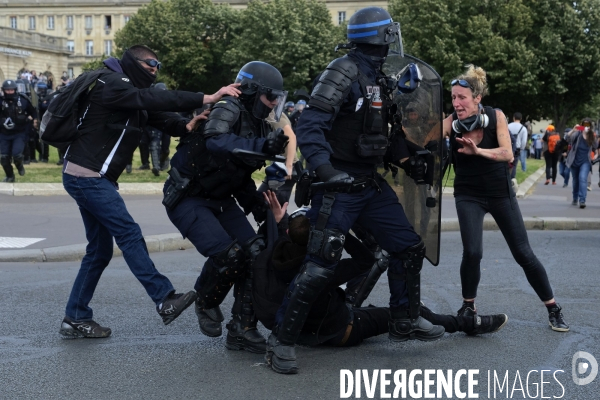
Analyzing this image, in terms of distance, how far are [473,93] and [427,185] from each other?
30.4 inches

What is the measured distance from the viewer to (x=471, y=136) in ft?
19.1

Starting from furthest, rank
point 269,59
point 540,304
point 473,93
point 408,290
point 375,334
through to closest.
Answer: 1. point 269,59
2. point 540,304
3. point 473,93
4. point 375,334
5. point 408,290

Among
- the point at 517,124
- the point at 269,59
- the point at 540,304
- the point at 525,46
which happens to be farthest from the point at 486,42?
the point at 540,304

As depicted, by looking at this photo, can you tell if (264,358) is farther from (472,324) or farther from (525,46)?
(525,46)

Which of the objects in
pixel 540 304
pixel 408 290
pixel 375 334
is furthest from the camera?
pixel 540 304

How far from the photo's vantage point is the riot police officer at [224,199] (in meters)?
5.04

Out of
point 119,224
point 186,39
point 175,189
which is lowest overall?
point 186,39

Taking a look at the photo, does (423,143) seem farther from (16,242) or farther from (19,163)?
(19,163)

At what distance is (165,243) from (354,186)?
518 cm

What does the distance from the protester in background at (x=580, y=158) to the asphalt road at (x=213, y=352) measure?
8.41 meters

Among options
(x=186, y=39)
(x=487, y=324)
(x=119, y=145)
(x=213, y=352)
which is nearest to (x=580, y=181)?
(x=487, y=324)

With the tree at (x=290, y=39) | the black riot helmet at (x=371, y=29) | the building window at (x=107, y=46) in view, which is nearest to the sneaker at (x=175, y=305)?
the black riot helmet at (x=371, y=29)

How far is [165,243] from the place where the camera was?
9594mm

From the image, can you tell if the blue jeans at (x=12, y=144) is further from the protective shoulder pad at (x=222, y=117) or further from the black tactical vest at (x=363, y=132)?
the black tactical vest at (x=363, y=132)
